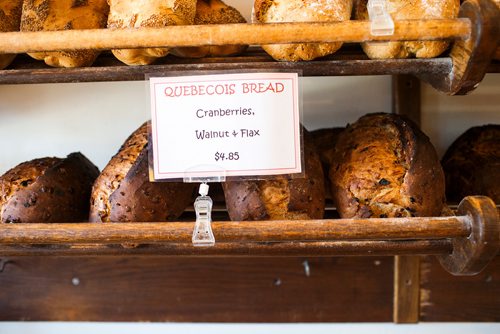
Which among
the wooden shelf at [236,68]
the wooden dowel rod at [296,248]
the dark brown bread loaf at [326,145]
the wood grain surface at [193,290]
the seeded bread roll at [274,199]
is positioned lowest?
the wood grain surface at [193,290]

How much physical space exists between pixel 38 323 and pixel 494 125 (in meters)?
1.19

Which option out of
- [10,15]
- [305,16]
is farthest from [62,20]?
[305,16]

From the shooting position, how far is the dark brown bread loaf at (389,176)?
0.93 m

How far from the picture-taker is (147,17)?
89 centimetres

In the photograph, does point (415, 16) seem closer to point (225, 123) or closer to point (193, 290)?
point (225, 123)

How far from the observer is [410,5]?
2.95 feet

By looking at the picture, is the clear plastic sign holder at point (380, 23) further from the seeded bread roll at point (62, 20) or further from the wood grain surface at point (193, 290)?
the wood grain surface at point (193, 290)

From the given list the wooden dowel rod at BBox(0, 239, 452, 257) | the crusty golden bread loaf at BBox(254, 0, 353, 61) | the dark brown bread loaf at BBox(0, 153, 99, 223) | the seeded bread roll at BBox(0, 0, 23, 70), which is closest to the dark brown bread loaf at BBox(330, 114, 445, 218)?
the wooden dowel rod at BBox(0, 239, 452, 257)

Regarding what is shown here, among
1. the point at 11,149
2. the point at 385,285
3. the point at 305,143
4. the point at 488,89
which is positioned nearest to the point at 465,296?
the point at 385,285

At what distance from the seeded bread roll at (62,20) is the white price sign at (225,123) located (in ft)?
0.50

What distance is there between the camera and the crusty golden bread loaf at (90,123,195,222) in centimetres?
94

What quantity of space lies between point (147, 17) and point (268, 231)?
1.33 feet

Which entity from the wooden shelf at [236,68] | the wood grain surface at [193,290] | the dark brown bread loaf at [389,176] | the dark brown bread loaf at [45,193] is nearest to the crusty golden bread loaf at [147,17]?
the wooden shelf at [236,68]

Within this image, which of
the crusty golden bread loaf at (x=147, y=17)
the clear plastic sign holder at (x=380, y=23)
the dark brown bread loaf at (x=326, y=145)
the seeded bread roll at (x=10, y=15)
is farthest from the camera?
the dark brown bread loaf at (x=326, y=145)
